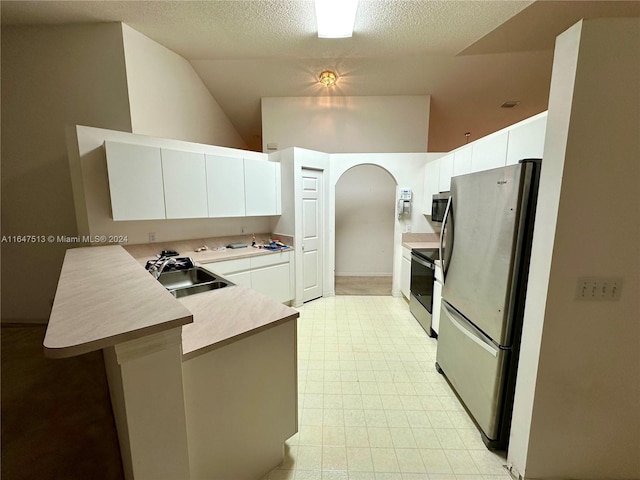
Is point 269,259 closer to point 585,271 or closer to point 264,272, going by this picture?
point 264,272

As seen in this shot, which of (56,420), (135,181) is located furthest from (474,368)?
(135,181)

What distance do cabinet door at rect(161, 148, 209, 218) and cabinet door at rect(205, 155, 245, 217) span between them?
8 centimetres

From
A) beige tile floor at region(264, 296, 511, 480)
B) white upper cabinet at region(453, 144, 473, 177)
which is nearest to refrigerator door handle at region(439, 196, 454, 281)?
white upper cabinet at region(453, 144, 473, 177)

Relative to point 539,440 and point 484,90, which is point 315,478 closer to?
point 539,440

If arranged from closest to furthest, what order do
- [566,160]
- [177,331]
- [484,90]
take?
[177,331], [566,160], [484,90]

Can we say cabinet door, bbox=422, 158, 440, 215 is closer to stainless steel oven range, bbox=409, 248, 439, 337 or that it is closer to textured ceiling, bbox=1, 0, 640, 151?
stainless steel oven range, bbox=409, 248, 439, 337

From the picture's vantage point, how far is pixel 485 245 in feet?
5.25

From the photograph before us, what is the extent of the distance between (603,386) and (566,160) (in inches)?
45.4

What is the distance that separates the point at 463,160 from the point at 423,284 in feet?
4.56

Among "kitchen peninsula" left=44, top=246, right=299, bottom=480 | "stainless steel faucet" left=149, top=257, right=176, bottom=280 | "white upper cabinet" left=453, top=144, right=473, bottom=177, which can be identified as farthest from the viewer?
"white upper cabinet" left=453, top=144, right=473, bottom=177

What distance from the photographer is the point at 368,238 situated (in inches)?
207

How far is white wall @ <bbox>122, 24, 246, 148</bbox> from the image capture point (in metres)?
2.81

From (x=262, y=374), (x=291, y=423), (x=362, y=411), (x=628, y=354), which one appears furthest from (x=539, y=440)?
(x=262, y=374)

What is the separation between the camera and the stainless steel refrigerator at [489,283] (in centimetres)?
139
